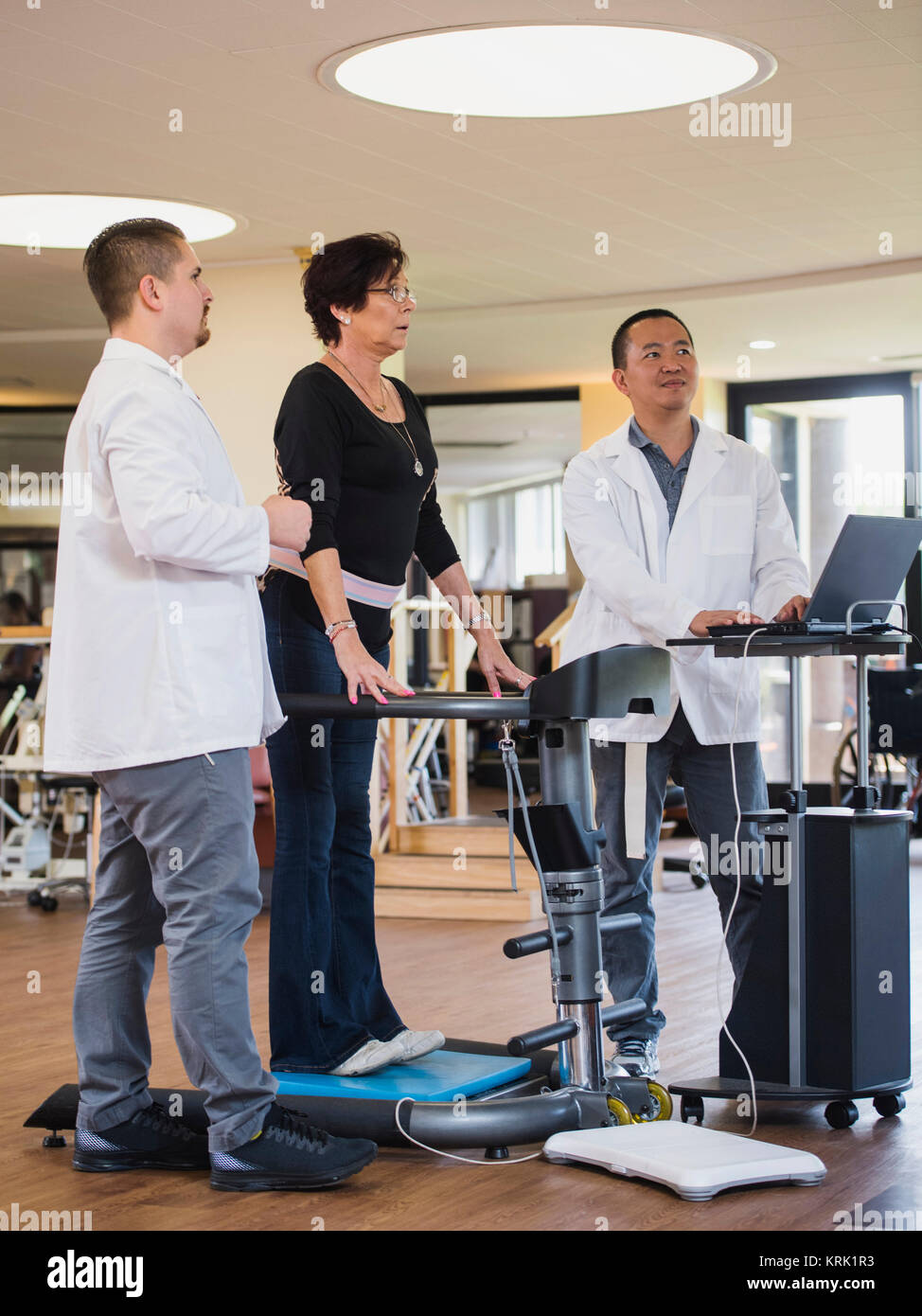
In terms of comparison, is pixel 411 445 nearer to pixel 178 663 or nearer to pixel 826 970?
pixel 178 663

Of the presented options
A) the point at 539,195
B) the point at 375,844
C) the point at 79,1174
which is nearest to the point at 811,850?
the point at 79,1174

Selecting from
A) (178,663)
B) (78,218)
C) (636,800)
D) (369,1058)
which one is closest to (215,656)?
(178,663)

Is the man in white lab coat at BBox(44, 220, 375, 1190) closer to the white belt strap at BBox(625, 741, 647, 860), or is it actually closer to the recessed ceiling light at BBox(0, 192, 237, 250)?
the white belt strap at BBox(625, 741, 647, 860)

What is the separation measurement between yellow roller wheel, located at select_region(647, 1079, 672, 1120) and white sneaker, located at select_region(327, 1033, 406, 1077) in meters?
0.50

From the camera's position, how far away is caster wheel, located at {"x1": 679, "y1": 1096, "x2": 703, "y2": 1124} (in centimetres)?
291

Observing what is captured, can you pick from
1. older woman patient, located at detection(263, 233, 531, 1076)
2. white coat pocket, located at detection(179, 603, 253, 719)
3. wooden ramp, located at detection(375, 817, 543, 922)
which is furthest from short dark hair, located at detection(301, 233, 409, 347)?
wooden ramp, located at detection(375, 817, 543, 922)

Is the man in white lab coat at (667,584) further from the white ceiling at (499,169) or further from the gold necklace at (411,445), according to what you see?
the white ceiling at (499,169)

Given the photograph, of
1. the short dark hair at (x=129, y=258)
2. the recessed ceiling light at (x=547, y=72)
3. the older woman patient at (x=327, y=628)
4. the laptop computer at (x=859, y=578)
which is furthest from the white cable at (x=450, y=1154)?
the recessed ceiling light at (x=547, y=72)

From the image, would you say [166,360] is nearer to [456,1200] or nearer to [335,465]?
[335,465]

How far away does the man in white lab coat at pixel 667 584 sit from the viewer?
3.16 metres

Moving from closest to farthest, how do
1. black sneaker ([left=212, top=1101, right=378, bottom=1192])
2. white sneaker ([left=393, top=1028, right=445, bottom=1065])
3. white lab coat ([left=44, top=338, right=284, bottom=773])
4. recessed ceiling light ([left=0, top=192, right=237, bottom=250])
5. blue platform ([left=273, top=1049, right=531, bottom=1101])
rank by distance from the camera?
white lab coat ([left=44, top=338, right=284, bottom=773]), black sneaker ([left=212, top=1101, right=378, bottom=1192]), blue platform ([left=273, top=1049, right=531, bottom=1101]), white sneaker ([left=393, top=1028, right=445, bottom=1065]), recessed ceiling light ([left=0, top=192, right=237, bottom=250])

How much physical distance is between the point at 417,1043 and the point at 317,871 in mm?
451

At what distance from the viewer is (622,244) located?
6.50 m
